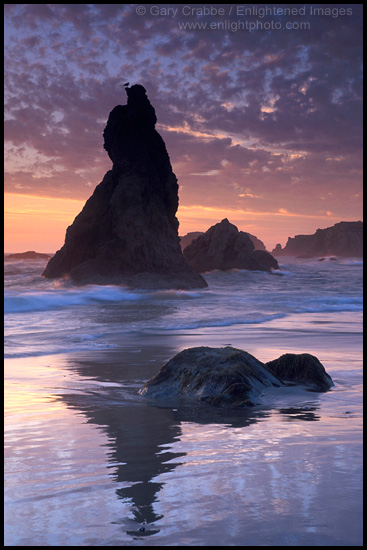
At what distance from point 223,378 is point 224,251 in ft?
161

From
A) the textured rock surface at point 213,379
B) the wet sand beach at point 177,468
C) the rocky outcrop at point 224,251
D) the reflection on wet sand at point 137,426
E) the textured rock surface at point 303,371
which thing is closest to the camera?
the wet sand beach at point 177,468

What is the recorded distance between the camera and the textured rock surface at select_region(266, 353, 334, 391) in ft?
21.1

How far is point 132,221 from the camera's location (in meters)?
35.6

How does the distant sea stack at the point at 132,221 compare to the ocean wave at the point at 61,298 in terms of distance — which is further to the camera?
the distant sea stack at the point at 132,221

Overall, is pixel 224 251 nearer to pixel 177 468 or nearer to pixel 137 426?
pixel 137 426

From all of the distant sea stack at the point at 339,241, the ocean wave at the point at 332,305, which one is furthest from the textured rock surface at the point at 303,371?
the distant sea stack at the point at 339,241

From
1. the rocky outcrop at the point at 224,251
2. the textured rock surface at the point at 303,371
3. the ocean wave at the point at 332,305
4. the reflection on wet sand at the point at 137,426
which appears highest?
the rocky outcrop at the point at 224,251

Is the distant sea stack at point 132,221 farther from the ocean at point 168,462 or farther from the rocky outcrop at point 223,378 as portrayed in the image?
the rocky outcrop at point 223,378

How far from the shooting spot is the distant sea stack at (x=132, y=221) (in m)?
34.8

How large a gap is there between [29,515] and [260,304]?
20.5m

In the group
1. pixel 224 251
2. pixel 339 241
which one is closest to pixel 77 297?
pixel 224 251

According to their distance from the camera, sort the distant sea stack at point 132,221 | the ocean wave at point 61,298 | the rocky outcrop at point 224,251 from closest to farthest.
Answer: the ocean wave at point 61,298 < the distant sea stack at point 132,221 < the rocky outcrop at point 224,251

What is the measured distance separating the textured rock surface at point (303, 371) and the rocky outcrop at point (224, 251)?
46236 millimetres

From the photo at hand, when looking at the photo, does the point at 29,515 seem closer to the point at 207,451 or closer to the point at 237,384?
the point at 207,451
